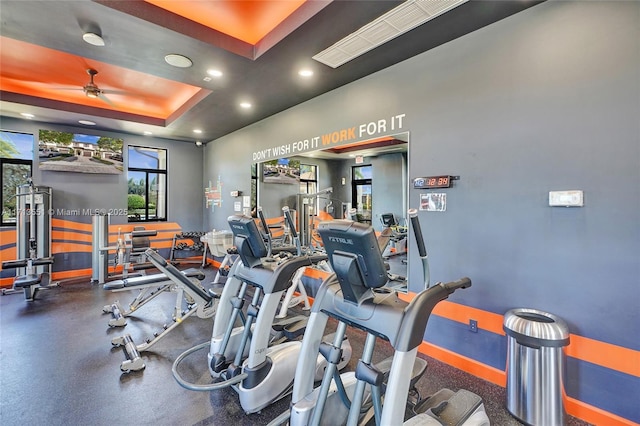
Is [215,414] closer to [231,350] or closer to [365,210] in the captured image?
[231,350]

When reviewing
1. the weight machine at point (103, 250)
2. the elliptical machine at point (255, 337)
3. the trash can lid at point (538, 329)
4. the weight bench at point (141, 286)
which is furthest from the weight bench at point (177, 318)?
the weight machine at point (103, 250)

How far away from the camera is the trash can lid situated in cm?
189

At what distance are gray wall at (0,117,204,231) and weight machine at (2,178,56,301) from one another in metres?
0.32

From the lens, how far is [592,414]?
1988 mm

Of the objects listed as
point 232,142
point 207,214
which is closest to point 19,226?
point 207,214

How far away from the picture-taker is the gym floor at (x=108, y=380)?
2025 millimetres

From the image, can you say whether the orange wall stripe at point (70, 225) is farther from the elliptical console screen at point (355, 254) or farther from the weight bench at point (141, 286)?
the elliptical console screen at point (355, 254)

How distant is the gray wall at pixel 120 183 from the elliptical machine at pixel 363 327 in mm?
6283

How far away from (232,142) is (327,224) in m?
5.29

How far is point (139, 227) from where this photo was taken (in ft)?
20.7

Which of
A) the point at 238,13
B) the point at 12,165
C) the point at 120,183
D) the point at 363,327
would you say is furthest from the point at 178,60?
the point at 12,165

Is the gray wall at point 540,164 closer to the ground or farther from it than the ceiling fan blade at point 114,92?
closer to the ground

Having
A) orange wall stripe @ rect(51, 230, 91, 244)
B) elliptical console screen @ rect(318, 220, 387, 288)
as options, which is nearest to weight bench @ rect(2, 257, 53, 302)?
orange wall stripe @ rect(51, 230, 91, 244)

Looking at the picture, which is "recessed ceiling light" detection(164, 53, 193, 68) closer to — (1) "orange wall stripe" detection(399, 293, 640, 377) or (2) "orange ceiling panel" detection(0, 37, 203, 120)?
(2) "orange ceiling panel" detection(0, 37, 203, 120)
